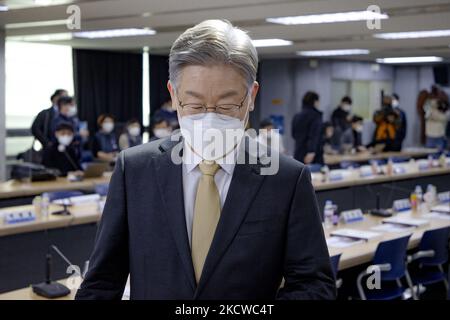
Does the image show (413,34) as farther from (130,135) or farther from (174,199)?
(174,199)

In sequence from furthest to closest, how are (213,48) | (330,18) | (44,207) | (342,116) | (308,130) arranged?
(342,116) < (308,130) < (330,18) < (44,207) < (213,48)

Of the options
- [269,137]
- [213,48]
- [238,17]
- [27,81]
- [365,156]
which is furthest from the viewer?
[27,81]

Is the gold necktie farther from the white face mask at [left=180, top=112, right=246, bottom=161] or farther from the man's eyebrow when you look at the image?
the man's eyebrow

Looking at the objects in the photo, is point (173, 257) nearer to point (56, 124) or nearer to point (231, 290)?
point (231, 290)

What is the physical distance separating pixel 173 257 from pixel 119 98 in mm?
11914

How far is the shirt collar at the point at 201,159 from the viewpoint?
4.58 ft

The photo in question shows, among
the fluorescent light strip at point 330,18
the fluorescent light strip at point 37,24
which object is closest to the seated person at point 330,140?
the fluorescent light strip at point 330,18

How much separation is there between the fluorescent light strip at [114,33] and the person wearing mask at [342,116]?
537 centimetres

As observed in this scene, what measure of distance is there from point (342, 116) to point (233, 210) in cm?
1273

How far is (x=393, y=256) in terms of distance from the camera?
4141mm

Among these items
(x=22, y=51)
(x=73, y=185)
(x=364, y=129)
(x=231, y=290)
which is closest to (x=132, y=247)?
(x=231, y=290)

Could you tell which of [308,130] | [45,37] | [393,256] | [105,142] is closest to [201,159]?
[393,256]

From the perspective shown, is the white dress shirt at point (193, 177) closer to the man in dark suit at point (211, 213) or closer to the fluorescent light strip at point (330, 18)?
the man in dark suit at point (211, 213)

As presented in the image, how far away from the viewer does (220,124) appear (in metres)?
1.32
